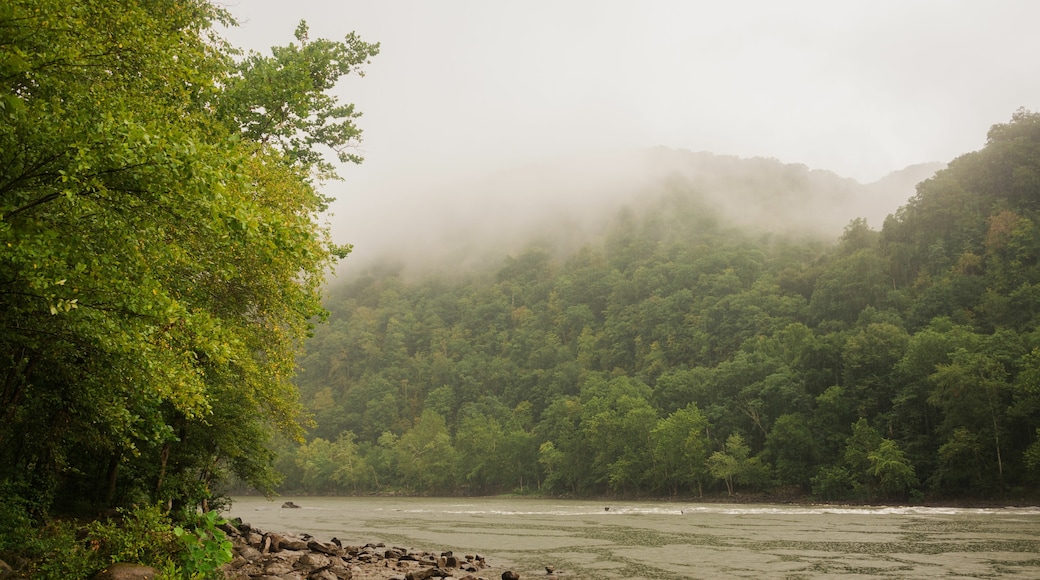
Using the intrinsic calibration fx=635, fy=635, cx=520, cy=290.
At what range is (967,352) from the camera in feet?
209

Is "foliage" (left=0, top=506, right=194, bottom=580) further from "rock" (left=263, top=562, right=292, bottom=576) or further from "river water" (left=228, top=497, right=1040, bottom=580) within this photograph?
"river water" (left=228, top=497, right=1040, bottom=580)

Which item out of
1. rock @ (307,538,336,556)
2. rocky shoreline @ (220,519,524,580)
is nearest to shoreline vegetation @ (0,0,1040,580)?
rocky shoreline @ (220,519,524,580)

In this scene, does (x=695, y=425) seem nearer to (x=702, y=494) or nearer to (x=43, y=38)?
(x=702, y=494)

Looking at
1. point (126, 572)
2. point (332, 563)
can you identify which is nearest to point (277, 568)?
point (332, 563)

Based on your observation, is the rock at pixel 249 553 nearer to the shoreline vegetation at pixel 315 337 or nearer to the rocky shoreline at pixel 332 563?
the rocky shoreline at pixel 332 563

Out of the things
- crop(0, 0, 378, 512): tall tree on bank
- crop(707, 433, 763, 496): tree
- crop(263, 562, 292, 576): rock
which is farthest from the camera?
crop(707, 433, 763, 496): tree

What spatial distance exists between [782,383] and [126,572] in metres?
87.4

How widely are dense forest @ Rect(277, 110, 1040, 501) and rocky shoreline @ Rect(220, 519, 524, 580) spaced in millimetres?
54212

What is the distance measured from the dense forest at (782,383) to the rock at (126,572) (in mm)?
64724

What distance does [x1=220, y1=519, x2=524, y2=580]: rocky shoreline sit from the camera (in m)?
17.8

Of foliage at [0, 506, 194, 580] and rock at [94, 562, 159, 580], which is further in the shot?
foliage at [0, 506, 194, 580]

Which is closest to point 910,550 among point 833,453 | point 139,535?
point 139,535

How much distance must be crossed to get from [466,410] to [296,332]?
148 meters

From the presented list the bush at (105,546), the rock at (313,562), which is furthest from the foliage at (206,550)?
the rock at (313,562)
